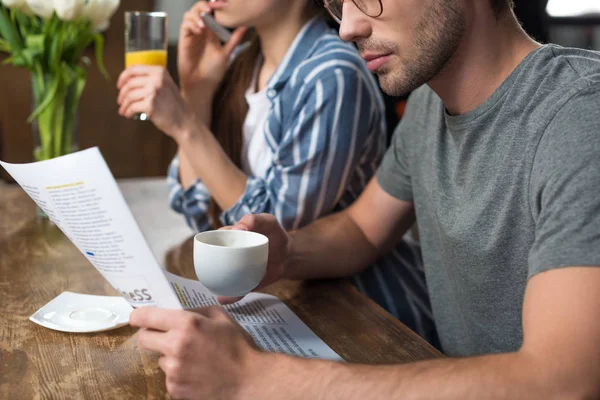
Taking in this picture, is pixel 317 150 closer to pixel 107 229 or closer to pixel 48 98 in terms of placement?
pixel 48 98

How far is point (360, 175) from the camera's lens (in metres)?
1.61

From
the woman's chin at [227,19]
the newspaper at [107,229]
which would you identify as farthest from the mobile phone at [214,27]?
the newspaper at [107,229]

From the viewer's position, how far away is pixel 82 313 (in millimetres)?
1042

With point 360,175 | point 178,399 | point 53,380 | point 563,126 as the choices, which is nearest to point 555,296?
point 563,126

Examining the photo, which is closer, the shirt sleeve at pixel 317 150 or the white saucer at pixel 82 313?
the white saucer at pixel 82 313

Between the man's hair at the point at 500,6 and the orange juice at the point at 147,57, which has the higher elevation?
the man's hair at the point at 500,6

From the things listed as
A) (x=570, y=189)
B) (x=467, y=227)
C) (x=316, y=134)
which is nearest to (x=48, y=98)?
(x=316, y=134)

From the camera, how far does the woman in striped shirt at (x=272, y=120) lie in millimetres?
1481

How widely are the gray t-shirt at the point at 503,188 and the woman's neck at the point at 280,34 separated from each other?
1.37 feet

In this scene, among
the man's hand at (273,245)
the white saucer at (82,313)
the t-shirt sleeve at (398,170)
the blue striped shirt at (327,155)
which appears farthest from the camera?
the blue striped shirt at (327,155)

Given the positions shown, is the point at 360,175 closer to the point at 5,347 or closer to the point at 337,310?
the point at 337,310

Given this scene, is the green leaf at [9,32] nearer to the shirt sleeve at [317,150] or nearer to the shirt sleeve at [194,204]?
the shirt sleeve at [194,204]

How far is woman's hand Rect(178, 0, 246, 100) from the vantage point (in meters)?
1.77

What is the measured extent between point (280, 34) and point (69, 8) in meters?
0.45
